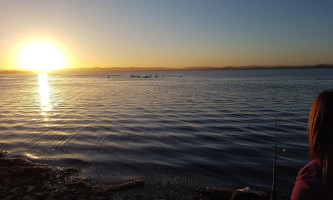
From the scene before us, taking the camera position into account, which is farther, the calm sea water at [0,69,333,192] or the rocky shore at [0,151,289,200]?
the calm sea water at [0,69,333,192]

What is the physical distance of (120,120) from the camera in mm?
20328

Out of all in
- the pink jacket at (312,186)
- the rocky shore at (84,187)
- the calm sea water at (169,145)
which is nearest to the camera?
the pink jacket at (312,186)

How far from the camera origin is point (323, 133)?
2002 millimetres

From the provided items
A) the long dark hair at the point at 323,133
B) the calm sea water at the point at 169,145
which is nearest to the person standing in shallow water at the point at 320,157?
the long dark hair at the point at 323,133

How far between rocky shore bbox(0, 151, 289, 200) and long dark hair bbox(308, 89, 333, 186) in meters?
5.51

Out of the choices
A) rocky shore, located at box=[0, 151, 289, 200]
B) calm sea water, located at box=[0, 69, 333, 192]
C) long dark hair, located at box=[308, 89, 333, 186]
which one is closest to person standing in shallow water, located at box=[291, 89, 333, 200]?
long dark hair, located at box=[308, 89, 333, 186]

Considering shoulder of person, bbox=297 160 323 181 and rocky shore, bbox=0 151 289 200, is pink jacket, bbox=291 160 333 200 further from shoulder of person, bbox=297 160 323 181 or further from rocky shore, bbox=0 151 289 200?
rocky shore, bbox=0 151 289 200

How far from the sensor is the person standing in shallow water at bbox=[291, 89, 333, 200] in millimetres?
1932

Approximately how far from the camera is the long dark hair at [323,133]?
1943 millimetres

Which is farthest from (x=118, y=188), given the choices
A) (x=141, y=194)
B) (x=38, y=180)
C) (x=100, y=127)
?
(x=100, y=127)

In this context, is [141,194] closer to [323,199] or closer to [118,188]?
[118,188]

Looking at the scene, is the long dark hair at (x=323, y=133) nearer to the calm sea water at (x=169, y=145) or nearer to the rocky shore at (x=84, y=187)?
the rocky shore at (x=84, y=187)

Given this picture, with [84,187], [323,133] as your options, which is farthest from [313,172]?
[84,187]

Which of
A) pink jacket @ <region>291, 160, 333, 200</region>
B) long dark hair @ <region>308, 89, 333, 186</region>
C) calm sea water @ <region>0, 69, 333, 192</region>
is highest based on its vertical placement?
long dark hair @ <region>308, 89, 333, 186</region>
